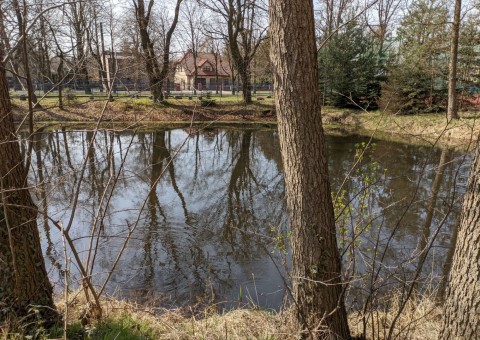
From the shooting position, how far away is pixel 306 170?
9.46 feet

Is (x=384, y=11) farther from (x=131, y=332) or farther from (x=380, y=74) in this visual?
(x=131, y=332)

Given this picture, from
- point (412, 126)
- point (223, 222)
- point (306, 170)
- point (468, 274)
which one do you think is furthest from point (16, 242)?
point (412, 126)

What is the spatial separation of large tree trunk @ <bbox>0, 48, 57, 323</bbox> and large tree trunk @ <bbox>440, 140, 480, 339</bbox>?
10.2ft

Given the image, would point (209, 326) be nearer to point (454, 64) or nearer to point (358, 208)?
point (358, 208)

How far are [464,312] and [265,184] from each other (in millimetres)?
8606

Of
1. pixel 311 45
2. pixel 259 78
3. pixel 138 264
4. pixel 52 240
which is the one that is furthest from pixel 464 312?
pixel 259 78

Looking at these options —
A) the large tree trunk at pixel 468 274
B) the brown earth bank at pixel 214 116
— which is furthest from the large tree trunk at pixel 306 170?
the brown earth bank at pixel 214 116

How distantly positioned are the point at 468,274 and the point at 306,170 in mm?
1254

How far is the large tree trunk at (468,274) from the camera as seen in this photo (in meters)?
2.09

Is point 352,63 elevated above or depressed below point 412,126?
above

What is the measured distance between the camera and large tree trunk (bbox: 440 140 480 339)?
2094 mm

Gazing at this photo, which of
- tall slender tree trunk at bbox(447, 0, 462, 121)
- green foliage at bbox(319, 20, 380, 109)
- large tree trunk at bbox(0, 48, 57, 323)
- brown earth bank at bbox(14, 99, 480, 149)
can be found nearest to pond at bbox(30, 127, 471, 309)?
large tree trunk at bbox(0, 48, 57, 323)

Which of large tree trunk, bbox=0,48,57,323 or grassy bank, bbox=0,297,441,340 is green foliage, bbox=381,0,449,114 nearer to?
grassy bank, bbox=0,297,441,340

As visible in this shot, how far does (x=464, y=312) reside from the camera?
7.11 feet
